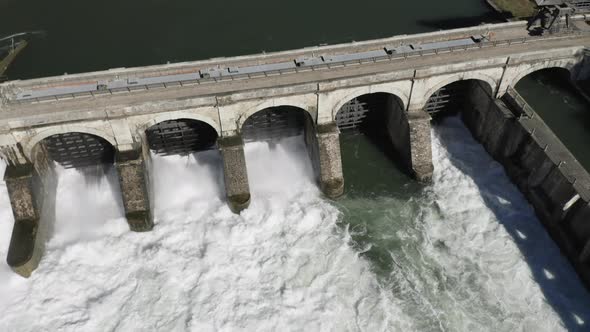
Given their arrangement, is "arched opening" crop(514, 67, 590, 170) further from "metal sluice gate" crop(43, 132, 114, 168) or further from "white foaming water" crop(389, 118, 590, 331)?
"metal sluice gate" crop(43, 132, 114, 168)

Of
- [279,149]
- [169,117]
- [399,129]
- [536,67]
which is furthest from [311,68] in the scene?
[536,67]

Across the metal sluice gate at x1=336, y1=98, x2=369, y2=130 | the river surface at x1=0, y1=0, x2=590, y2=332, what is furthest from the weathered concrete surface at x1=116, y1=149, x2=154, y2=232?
the metal sluice gate at x1=336, y1=98, x2=369, y2=130

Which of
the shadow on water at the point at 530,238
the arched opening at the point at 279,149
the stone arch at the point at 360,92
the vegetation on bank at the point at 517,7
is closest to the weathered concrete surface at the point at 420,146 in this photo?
the stone arch at the point at 360,92

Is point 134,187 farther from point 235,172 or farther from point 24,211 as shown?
point 24,211

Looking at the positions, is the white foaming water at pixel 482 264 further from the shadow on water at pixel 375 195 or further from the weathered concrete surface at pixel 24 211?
the weathered concrete surface at pixel 24 211

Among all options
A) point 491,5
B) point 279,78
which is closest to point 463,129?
point 279,78

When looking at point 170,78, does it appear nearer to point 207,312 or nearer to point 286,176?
point 286,176
